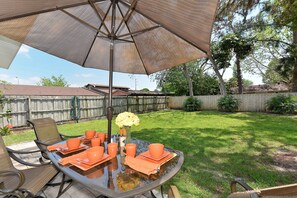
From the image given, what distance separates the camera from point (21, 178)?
1.53 meters

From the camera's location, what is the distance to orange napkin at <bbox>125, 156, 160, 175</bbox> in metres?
1.33

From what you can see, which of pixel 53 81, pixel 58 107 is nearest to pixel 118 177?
pixel 58 107

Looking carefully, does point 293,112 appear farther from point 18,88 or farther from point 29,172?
point 18,88

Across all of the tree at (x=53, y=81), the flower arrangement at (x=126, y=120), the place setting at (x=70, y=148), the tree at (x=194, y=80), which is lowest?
the place setting at (x=70, y=148)

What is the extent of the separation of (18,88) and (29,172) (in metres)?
10.8

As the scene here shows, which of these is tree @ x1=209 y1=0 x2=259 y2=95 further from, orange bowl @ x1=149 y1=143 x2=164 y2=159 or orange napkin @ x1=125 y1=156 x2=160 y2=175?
orange napkin @ x1=125 y1=156 x2=160 y2=175

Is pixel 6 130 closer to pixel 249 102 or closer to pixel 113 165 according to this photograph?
pixel 113 165

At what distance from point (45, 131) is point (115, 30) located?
2.00m

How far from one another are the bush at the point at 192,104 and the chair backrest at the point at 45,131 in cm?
1129

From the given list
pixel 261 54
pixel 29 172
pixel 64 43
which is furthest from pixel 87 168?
pixel 261 54

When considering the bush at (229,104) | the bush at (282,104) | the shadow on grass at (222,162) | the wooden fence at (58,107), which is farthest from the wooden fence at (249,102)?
the shadow on grass at (222,162)

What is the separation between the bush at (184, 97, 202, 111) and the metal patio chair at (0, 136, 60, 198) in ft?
39.6

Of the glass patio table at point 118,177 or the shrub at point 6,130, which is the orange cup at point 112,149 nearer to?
the glass patio table at point 118,177

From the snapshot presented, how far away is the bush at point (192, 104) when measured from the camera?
13195 mm
